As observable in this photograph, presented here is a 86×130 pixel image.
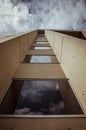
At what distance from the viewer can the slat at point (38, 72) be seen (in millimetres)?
1699

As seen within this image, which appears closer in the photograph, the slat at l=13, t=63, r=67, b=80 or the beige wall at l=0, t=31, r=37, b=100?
the beige wall at l=0, t=31, r=37, b=100

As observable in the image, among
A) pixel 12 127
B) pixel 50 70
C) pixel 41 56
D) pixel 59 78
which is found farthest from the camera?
pixel 41 56

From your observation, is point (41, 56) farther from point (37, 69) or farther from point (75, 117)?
point (75, 117)

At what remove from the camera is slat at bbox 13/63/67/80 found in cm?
170

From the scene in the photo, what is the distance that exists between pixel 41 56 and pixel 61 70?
3.80ft

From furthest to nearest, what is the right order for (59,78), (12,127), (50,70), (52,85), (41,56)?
(41,56) < (52,85) < (50,70) < (59,78) < (12,127)

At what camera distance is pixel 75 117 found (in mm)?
964

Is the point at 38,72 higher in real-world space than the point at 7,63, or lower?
lower

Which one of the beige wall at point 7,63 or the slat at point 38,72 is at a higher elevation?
the beige wall at point 7,63

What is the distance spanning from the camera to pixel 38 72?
1.85m

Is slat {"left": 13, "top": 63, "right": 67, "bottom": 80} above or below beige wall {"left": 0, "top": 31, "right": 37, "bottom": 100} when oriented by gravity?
below

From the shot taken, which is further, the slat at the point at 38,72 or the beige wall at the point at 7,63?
the slat at the point at 38,72

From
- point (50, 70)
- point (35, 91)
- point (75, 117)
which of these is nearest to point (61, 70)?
point (50, 70)

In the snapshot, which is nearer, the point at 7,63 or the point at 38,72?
the point at 7,63
